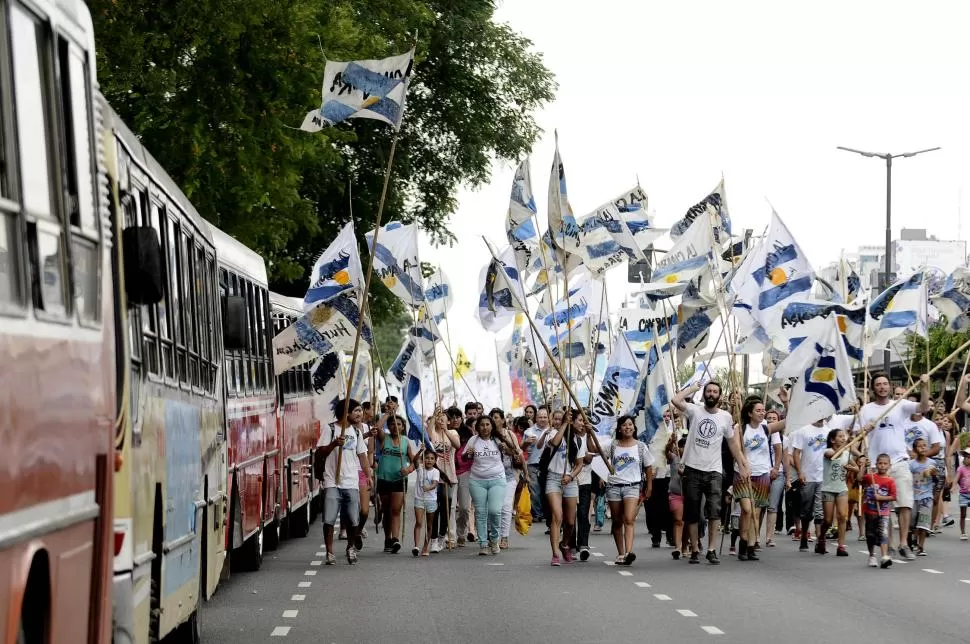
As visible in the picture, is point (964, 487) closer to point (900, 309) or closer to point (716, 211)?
Answer: point (900, 309)

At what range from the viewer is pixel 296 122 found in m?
26.8

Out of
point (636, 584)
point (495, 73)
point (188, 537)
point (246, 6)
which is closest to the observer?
point (188, 537)

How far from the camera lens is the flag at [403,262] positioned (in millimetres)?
28672

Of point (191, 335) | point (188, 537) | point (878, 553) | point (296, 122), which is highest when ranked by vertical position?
point (296, 122)

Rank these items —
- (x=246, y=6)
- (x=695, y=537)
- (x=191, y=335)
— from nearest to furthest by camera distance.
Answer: (x=191, y=335) < (x=695, y=537) < (x=246, y=6)

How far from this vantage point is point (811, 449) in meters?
23.3

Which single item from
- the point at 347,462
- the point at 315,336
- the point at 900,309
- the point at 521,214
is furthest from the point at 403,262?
the point at 347,462

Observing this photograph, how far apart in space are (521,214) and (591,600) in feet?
40.8

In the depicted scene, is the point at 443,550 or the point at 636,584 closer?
the point at 636,584

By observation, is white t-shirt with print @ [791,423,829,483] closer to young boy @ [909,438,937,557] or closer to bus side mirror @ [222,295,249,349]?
young boy @ [909,438,937,557]

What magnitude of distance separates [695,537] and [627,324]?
25.2 m

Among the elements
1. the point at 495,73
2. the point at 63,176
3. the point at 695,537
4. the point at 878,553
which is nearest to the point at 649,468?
the point at 695,537

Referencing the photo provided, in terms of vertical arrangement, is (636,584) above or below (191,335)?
below

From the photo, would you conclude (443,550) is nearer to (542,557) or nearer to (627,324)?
(542,557)
